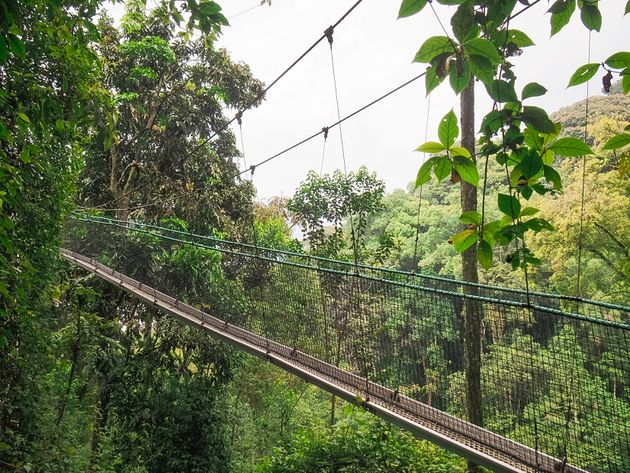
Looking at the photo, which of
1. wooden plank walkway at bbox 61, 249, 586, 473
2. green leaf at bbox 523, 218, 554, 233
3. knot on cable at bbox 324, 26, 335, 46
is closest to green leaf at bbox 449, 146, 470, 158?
green leaf at bbox 523, 218, 554, 233

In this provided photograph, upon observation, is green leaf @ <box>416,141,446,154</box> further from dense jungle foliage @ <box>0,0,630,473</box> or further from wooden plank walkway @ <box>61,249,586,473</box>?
wooden plank walkway @ <box>61,249,586,473</box>

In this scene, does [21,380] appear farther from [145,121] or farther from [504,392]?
[145,121]

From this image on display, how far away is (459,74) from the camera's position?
0.38 metres

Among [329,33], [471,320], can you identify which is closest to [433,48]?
[471,320]

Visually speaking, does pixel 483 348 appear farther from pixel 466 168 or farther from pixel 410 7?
pixel 410 7

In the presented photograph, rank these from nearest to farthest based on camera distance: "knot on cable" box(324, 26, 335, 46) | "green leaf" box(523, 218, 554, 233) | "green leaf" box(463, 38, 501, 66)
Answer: "green leaf" box(463, 38, 501, 66), "green leaf" box(523, 218, 554, 233), "knot on cable" box(324, 26, 335, 46)

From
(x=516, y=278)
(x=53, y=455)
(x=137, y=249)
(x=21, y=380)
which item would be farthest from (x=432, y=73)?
(x=516, y=278)

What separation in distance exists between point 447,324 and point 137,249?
2.92 meters

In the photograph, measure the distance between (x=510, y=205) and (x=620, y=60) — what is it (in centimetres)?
16

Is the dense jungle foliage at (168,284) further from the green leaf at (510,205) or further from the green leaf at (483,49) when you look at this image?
the green leaf at (483,49)

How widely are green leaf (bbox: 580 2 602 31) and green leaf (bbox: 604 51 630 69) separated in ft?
0.23

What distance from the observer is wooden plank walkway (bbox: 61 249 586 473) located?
1261 mm

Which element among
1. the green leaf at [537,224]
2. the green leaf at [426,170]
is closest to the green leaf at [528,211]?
the green leaf at [537,224]

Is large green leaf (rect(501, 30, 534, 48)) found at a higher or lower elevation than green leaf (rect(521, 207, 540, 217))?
higher
